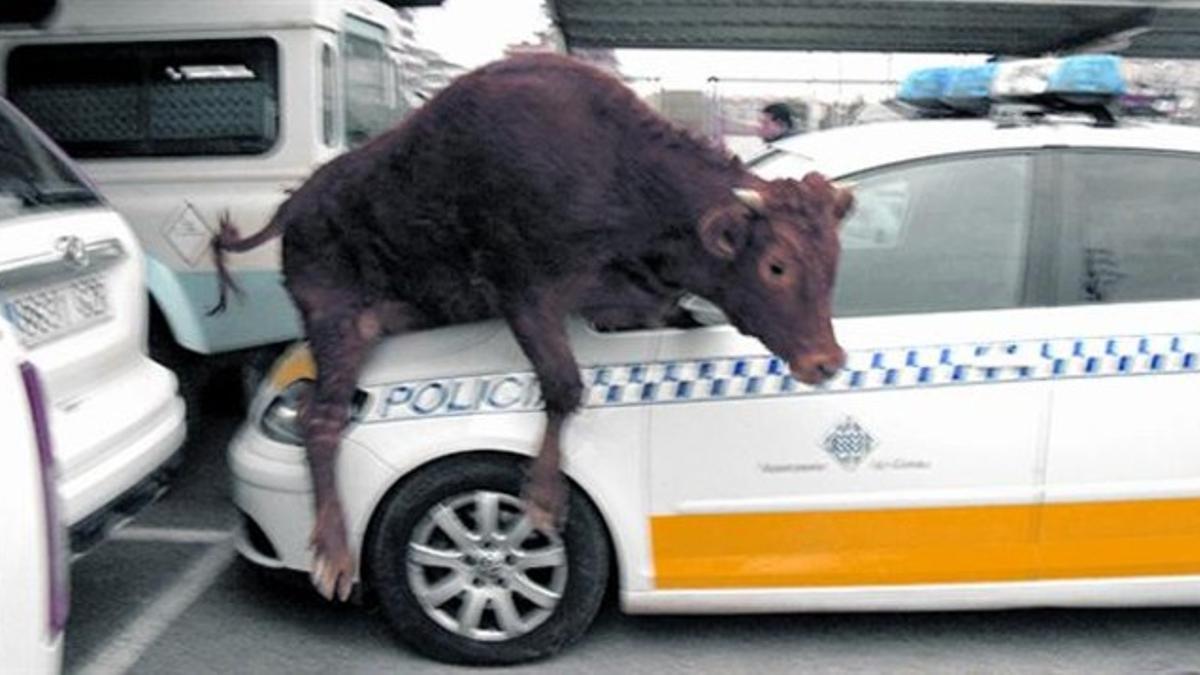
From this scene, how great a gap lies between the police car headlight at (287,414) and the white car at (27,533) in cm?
119

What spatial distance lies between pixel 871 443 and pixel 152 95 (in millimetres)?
4150

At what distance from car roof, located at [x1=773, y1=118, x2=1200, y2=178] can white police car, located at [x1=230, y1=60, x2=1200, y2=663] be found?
0.11 ft

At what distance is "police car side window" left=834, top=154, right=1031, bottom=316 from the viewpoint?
146 inches

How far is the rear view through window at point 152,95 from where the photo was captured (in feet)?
19.8

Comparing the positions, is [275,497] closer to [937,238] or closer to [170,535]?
[170,535]

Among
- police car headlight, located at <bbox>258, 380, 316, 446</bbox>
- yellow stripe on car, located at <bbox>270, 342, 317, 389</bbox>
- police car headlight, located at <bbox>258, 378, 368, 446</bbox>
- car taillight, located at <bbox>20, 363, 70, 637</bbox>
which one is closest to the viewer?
car taillight, located at <bbox>20, 363, 70, 637</bbox>

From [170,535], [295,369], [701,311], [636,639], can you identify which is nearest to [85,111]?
[170,535]

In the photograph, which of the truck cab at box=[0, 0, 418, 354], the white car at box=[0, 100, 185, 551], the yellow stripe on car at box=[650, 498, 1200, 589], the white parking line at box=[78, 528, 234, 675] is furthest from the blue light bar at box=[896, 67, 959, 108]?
the white parking line at box=[78, 528, 234, 675]

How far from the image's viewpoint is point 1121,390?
3.61 metres

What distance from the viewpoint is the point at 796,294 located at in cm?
336

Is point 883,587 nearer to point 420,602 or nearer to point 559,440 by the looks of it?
point 559,440

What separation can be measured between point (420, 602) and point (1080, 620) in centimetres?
219

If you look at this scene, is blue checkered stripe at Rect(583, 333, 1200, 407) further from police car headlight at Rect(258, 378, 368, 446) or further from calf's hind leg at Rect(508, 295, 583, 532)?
police car headlight at Rect(258, 378, 368, 446)

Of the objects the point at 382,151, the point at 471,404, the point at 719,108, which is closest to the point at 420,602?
the point at 471,404
